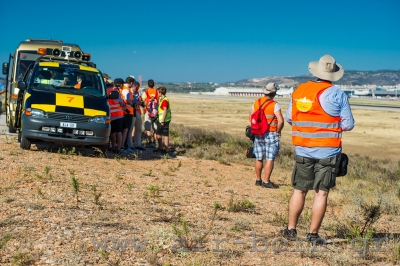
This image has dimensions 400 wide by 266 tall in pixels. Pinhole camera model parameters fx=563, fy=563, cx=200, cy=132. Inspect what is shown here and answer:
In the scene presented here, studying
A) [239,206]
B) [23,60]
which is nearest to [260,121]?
[239,206]

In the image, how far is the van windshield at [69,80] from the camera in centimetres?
1180

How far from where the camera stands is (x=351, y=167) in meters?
14.4

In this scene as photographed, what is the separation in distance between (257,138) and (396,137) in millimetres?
20860

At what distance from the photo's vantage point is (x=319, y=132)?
5.50 m

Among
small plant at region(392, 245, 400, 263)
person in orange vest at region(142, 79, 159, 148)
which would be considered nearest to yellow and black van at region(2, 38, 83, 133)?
person in orange vest at region(142, 79, 159, 148)

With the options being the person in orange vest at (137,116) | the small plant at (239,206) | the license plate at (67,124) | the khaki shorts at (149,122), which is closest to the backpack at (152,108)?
the khaki shorts at (149,122)

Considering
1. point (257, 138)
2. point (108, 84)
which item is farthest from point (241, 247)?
point (108, 84)

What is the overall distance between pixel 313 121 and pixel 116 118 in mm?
7246

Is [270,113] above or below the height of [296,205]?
above

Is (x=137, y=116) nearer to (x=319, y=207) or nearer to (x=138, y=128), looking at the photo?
(x=138, y=128)

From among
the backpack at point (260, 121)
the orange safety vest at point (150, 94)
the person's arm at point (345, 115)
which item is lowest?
the backpack at point (260, 121)

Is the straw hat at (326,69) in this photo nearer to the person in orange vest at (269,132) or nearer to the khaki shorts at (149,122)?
the person in orange vest at (269,132)

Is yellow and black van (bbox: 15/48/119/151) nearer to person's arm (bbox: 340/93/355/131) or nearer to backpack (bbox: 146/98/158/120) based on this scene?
backpack (bbox: 146/98/158/120)

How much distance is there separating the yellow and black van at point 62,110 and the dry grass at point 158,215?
38cm
